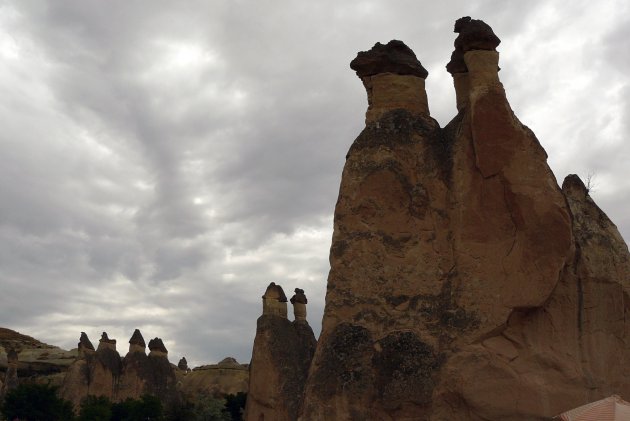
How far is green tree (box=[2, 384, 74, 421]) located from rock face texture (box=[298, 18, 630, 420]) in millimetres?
25155

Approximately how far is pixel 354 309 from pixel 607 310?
212 inches

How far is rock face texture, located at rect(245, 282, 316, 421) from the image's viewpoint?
24.9 m

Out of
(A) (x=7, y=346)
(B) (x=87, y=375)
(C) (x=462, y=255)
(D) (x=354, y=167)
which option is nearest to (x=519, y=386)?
(C) (x=462, y=255)

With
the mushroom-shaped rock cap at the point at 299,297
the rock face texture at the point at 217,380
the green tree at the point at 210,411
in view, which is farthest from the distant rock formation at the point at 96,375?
the mushroom-shaped rock cap at the point at 299,297

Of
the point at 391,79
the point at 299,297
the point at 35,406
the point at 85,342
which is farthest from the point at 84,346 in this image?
the point at 391,79

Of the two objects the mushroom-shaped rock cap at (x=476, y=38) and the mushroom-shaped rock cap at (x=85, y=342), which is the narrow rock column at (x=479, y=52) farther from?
the mushroom-shaped rock cap at (x=85, y=342)

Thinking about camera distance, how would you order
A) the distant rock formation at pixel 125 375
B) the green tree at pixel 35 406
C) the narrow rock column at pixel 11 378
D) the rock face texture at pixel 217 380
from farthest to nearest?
the narrow rock column at pixel 11 378
the rock face texture at pixel 217 380
the distant rock formation at pixel 125 375
the green tree at pixel 35 406

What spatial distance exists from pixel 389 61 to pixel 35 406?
1071 inches

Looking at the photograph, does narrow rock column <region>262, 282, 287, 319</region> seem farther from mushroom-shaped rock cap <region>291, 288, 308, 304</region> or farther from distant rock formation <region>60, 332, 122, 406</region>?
distant rock formation <region>60, 332, 122, 406</region>

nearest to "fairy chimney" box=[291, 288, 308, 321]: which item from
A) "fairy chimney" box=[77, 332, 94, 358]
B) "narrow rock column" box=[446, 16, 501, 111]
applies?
"narrow rock column" box=[446, 16, 501, 111]

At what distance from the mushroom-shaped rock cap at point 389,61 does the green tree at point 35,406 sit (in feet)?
84.5

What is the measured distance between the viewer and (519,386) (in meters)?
13.4

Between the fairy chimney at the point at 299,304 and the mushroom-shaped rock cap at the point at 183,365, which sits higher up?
the mushroom-shaped rock cap at the point at 183,365

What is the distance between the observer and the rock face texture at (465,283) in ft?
44.4
